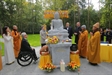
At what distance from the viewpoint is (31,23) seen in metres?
27.6

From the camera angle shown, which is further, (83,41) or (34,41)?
(34,41)

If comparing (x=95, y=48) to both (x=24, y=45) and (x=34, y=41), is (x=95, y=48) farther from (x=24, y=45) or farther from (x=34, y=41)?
(x=34, y=41)

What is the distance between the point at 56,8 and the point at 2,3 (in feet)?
30.0

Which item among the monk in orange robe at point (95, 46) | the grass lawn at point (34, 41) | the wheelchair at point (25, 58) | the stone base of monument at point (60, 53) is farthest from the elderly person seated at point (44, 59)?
the grass lawn at point (34, 41)

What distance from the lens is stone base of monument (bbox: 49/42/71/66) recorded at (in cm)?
539

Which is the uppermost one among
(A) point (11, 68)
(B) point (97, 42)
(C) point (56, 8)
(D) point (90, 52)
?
(C) point (56, 8)

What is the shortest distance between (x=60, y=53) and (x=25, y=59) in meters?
1.56

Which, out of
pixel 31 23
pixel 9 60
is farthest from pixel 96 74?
pixel 31 23

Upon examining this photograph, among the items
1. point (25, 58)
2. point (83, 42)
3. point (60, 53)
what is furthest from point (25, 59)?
point (83, 42)

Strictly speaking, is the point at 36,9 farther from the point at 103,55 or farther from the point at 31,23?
the point at 103,55

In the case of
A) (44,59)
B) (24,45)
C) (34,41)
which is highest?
(24,45)

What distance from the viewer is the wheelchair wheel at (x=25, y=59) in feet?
18.8

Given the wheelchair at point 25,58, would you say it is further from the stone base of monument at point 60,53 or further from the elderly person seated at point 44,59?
the stone base of monument at point 60,53

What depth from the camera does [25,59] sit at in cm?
609
